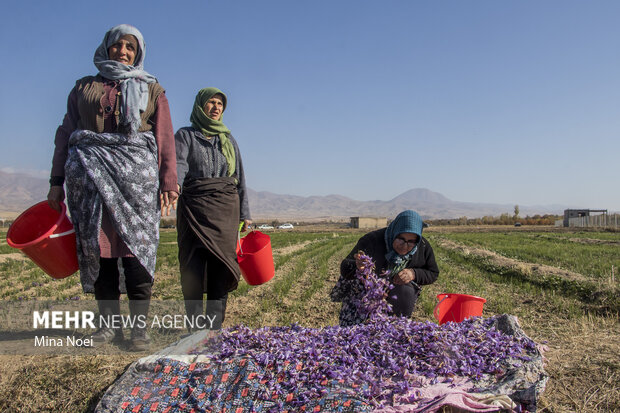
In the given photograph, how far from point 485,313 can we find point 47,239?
501 cm

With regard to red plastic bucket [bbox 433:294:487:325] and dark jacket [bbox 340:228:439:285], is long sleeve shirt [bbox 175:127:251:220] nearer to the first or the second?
dark jacket [bbox 340:228:439:285]

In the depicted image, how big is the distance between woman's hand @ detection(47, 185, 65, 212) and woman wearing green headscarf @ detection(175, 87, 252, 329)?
862mm

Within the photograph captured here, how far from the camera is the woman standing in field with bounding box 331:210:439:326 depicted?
3.65m

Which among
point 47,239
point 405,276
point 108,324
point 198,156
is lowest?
point 108,324

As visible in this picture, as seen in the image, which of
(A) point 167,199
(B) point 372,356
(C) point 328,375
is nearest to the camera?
(C) point 328,375

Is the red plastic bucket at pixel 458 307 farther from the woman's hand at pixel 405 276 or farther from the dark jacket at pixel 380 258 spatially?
the woman's hand at pixel 405 276

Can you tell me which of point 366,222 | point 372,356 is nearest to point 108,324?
point 372,356

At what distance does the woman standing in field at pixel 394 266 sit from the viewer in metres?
3.65

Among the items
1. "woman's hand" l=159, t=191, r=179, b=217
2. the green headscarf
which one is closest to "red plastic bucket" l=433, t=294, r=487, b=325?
the green headscarf

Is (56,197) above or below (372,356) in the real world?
above

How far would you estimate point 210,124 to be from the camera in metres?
3.84

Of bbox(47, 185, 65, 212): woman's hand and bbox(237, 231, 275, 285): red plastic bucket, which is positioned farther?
bbox(237, 231, 275, 285): red plastic bucket

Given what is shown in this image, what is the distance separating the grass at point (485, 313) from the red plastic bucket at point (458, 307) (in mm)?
577

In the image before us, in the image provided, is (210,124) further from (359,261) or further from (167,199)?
(359,261)
